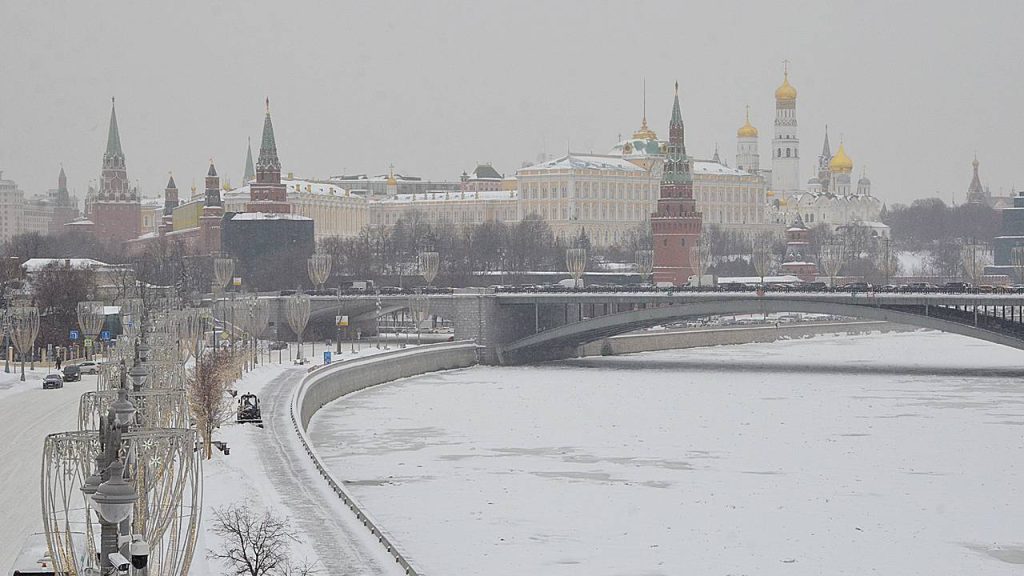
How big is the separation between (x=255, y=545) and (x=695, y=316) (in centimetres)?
3956

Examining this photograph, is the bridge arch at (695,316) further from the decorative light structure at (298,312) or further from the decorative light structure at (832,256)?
the decorative light structure at (832,256)

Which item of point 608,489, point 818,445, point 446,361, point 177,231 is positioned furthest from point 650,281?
point 608,489

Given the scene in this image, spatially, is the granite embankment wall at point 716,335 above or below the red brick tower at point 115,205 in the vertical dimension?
below

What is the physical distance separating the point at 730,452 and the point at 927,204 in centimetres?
12497

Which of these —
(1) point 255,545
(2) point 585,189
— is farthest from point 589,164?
(1) point 255,545

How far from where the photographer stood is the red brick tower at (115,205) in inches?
5162

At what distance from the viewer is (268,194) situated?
93688 millimetres

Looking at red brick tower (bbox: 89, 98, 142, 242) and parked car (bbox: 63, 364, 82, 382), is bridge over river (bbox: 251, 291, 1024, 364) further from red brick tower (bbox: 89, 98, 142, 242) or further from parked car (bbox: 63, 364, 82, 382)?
red brick tower (bbox: 89, 98, 142, 242)

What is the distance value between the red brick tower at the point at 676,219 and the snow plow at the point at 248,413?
172 ft

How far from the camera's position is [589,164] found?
12512 centimetres

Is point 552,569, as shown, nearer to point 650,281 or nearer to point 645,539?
point 645,539

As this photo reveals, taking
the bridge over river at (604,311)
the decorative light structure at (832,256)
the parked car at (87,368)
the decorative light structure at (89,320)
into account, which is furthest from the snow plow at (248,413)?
the decorative light structure at (832,256)

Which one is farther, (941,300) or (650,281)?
(650,281)

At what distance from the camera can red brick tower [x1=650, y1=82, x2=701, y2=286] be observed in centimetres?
8144
